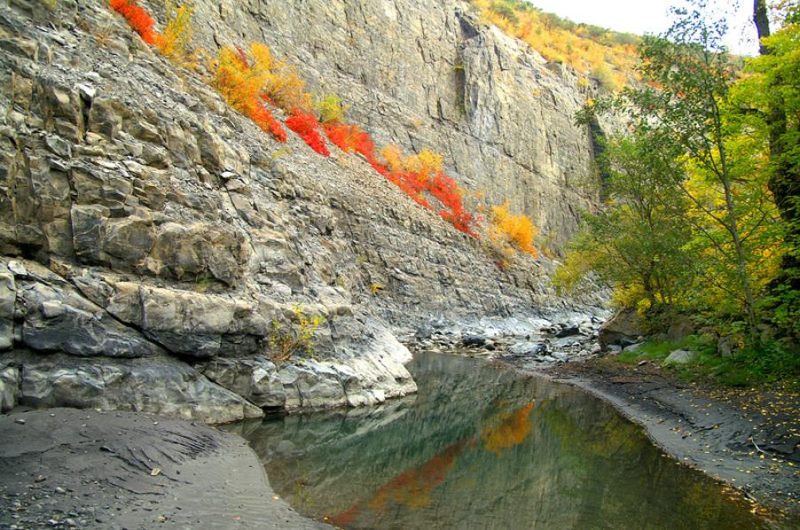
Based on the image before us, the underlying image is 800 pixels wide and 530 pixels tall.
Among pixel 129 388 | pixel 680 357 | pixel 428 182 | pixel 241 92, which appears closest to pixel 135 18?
pixel 241 92

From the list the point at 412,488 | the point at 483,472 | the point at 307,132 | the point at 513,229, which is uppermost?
the point at 307,132

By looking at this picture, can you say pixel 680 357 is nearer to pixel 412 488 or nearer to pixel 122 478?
pixel 412 488

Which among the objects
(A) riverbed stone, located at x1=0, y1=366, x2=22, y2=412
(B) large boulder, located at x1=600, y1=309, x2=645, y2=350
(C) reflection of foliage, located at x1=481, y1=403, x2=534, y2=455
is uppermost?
(A) riverbed stone, located at x1=0, y1=366, x2=22, y2=412

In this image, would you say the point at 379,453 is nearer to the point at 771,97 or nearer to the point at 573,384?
the point at 573,384

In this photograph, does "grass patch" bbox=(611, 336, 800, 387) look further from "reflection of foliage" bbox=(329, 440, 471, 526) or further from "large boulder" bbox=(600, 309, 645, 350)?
"reflection of foliage" bbox=(329, 440, 471, 526)

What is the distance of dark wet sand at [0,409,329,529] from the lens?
19.3 ft

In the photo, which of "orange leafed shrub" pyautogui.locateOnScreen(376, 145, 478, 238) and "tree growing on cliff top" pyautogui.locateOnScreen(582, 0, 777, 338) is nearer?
"tree growing on cliff top" pyautogui.locateOnScreen(582, 0, 777, 338)

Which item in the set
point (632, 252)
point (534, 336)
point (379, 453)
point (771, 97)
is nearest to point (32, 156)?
point (379, 453)

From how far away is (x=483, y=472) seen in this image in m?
9.93

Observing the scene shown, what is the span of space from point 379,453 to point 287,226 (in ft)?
30.7

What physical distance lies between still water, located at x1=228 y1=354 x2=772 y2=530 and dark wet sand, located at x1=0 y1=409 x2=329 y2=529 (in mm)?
802

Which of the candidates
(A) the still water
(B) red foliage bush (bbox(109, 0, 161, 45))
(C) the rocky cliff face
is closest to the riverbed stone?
(C) the rocky cliff face

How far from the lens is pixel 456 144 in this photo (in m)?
53.2

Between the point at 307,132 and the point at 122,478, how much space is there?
28.0 m
